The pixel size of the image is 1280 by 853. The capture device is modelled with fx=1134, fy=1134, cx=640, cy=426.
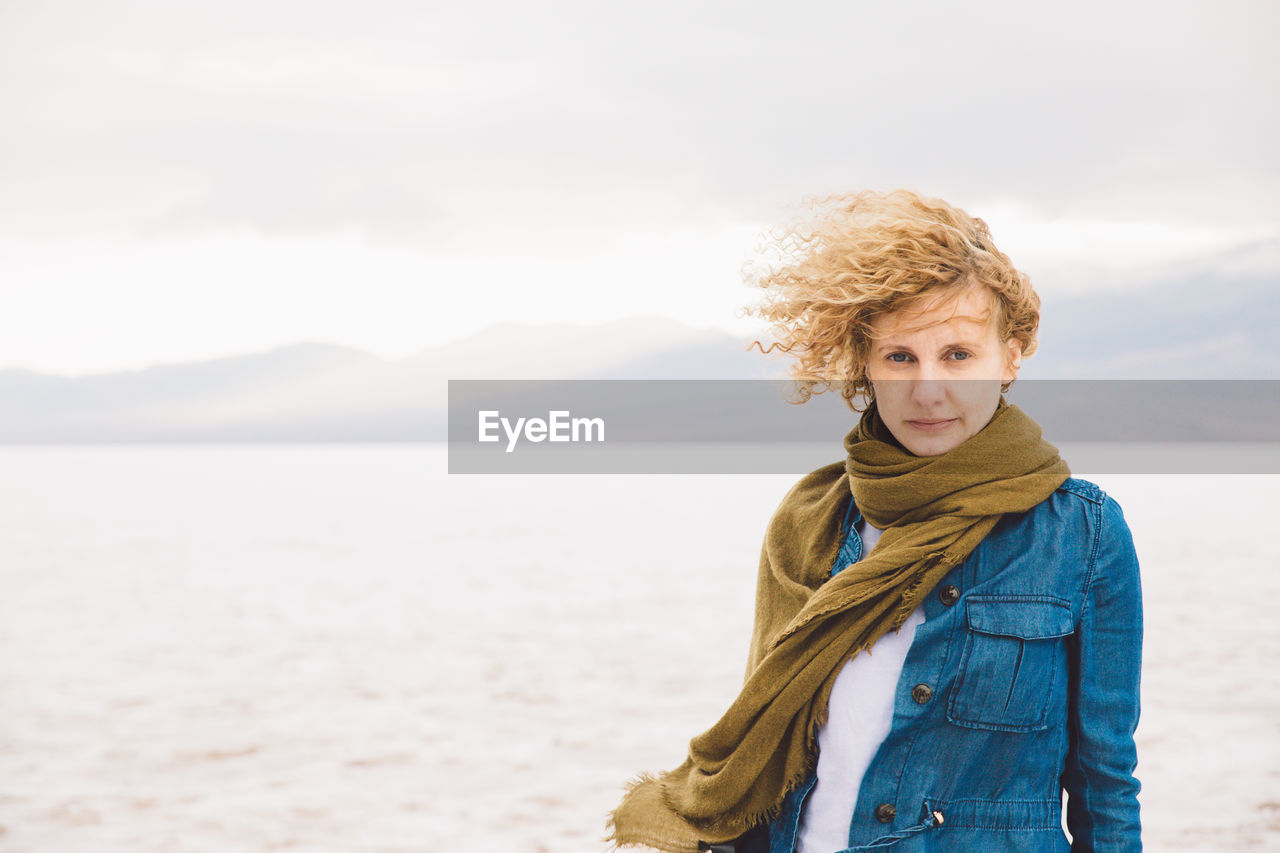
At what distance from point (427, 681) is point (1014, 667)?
676 cm

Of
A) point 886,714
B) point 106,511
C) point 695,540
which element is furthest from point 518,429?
point 106,511

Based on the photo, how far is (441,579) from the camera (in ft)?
42.4

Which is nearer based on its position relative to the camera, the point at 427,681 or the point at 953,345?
the point at 953,345

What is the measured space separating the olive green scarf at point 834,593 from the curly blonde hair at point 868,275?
11cm

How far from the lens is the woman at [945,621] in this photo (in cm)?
140

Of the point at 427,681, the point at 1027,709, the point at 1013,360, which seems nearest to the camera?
the point at 1027,709

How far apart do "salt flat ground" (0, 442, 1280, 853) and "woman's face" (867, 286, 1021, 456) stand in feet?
11.9

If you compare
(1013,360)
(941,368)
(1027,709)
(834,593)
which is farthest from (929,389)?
(1027,709)

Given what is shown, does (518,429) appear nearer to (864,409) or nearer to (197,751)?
(864,409)

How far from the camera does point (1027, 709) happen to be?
139 centimetres

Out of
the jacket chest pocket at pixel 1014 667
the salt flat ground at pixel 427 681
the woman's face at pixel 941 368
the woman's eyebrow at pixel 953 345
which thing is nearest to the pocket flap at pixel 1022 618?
the jacket chest pocket at pixel 1014 667

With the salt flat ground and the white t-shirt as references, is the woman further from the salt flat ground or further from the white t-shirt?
the salt flat ground

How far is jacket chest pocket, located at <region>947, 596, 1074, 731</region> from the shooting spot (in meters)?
1.39

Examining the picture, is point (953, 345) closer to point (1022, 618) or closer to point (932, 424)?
point (932, 424)
